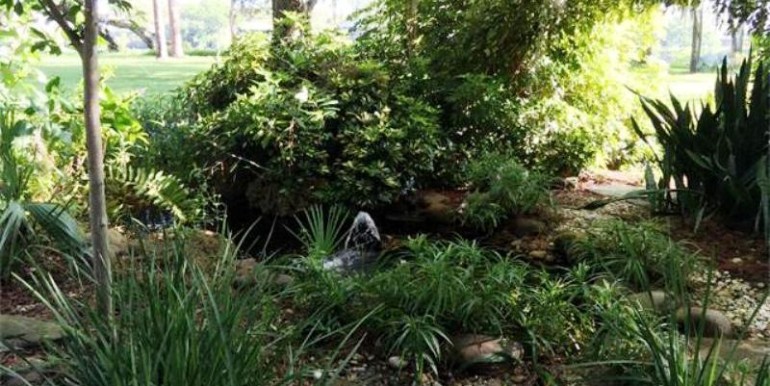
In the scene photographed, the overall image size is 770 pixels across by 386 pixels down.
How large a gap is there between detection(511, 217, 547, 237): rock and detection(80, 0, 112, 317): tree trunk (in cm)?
286

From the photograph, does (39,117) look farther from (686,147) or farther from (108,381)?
(686,147)

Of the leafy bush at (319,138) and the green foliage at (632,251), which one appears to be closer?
the green foliage at (632,251)

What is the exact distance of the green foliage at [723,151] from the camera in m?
3.81

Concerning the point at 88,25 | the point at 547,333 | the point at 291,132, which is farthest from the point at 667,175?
the point at 88,25

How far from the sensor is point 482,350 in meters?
2.43

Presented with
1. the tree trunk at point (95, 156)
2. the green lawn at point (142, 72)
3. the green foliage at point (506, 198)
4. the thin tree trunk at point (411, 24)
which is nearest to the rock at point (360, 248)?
the green foliage at point (506, 198)

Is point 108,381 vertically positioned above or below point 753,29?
below

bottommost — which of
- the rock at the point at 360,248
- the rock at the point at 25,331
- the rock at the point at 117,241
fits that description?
the rock at the point at 360,248

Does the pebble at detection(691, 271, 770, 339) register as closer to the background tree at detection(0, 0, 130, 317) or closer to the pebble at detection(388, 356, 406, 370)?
the pebble at detection(388, 356, 406, 370)

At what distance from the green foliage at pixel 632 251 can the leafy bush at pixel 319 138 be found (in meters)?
1.72

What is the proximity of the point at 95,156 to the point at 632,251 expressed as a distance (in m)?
2.24

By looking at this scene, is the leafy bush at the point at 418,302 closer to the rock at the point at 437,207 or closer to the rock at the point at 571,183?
the rock at the point at 437,207

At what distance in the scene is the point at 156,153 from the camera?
5109mm

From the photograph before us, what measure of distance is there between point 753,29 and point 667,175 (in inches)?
37.5
